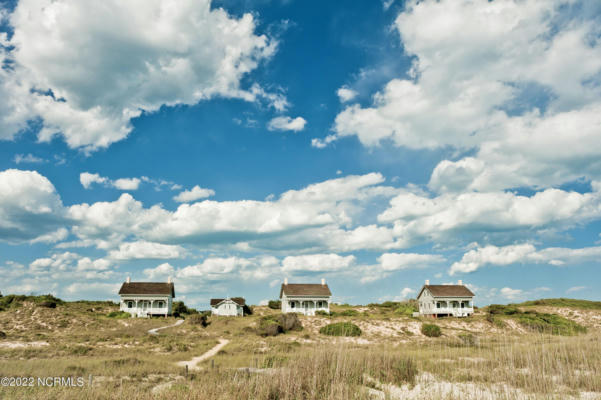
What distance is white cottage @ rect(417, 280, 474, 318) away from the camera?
2381 inches

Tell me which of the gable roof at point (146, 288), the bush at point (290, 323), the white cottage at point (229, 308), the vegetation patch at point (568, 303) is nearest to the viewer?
the bush at point (290, 323)

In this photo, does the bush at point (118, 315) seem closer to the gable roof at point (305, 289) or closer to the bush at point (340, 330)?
the gable roof at point (305, 289)

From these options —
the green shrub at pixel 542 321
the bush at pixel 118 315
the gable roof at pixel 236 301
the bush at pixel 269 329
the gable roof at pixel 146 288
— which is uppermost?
the gable roof at pixel 146 288

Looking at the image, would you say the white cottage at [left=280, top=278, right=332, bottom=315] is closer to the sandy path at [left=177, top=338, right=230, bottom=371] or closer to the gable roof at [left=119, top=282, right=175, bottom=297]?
the gable roof at [left=119, top=282, right=175, bottom=297]

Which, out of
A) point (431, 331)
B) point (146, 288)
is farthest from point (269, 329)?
point (146, 288)

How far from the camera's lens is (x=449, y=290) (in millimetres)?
62188

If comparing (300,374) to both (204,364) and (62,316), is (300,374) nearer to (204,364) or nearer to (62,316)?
(204,364)

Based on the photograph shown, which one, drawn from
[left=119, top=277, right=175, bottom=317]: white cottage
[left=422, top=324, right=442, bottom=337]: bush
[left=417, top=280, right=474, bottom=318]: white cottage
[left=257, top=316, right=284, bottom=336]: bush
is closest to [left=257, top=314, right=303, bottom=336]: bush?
[left=257, top=316, right=284, bottom=336]: bush

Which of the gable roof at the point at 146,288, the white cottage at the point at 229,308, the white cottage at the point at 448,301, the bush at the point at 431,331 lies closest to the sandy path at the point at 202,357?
the bush at the point at 431,331

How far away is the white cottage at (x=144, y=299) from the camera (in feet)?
200

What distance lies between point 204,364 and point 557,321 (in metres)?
46.4

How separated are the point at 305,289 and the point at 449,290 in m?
24.9

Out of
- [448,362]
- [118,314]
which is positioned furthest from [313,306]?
[448,362]

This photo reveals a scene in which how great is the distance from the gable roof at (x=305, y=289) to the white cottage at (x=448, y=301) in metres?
17.1
